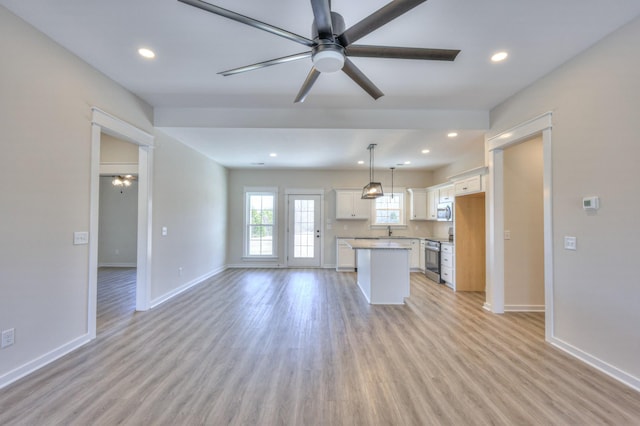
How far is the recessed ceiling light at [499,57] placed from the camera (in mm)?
2523

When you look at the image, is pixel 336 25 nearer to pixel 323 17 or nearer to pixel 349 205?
pixel 323 17

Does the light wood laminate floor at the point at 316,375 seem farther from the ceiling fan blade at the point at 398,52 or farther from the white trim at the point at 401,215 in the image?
the white trim at the point at 401,215

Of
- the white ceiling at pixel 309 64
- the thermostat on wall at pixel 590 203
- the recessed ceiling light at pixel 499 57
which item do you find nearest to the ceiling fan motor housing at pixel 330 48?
the white ceiling at pixel 309 64

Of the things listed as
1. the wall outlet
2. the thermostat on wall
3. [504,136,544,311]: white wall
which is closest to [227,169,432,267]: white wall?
[504,136,544,311]: white wall

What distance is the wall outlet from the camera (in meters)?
2.01

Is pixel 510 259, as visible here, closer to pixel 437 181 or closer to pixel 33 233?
pixel 437 181

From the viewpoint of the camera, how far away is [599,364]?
7.50 feet

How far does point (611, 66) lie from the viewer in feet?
7.40

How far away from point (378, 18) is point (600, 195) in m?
2.48

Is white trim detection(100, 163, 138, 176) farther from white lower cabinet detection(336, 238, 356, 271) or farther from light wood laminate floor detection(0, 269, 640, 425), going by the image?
white lower cabinet detection(336, 238, 356, 271)

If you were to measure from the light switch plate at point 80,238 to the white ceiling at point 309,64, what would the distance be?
1.77 metres

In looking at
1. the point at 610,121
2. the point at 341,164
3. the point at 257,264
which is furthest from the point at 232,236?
the point at 610,121

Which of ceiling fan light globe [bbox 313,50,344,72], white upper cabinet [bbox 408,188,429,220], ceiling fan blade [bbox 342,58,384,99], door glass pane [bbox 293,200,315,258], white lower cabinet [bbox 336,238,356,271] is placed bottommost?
white lower cabinet [bbox 336,238,356,271]

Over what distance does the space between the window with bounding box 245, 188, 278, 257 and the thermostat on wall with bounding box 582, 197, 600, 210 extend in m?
5.89
